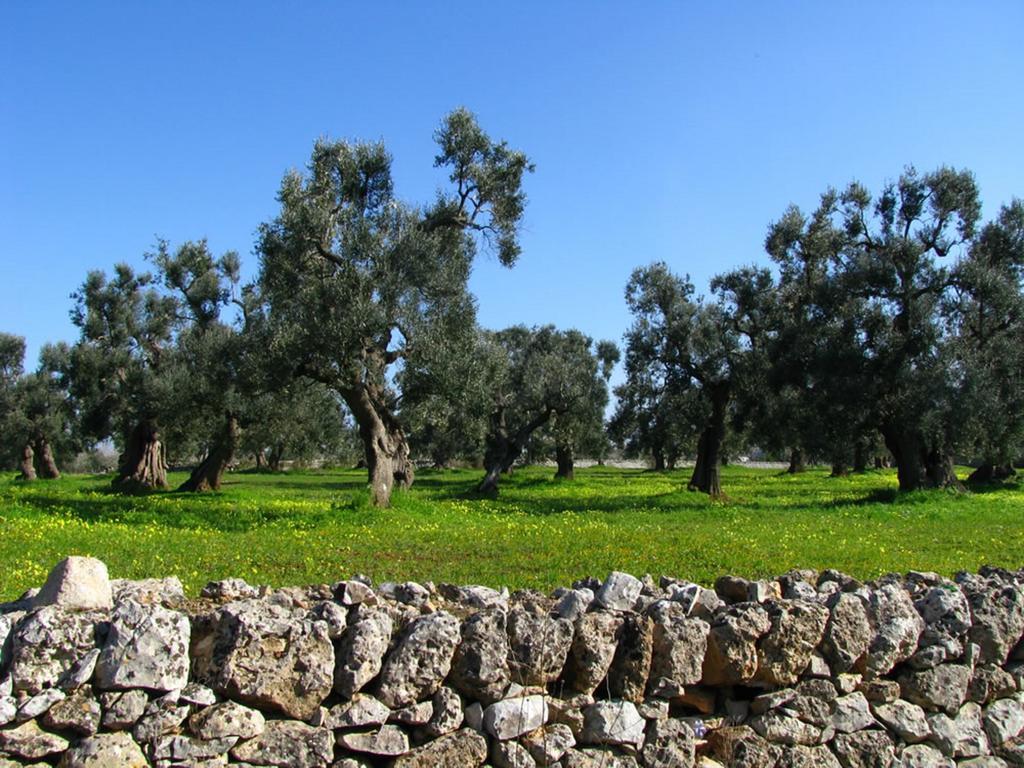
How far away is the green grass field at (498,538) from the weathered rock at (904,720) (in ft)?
14.3

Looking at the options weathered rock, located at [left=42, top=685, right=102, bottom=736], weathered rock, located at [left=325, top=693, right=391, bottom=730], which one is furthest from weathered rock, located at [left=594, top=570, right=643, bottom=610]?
weathered rock, located at [left=42, top=685, right=102, bottom=736]

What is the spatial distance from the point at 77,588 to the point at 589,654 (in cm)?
313

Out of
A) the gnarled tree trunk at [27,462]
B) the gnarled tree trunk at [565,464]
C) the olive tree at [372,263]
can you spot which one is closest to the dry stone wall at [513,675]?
the olive tree at [372,263]

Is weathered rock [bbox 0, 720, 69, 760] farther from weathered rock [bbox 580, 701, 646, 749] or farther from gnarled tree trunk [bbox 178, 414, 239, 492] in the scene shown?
gnarled tree trunk [bbox 178, 414, 239, 492]

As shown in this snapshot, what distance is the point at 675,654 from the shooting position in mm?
5449

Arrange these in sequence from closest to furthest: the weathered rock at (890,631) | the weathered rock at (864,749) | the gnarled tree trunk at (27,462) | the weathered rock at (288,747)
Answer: the weathered rock at (288,747) → the weathered rock at (864,749) → the weathered rock at (890,631) → the gnarled tree trunk at (27,462)

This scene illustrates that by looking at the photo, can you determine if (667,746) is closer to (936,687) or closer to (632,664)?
(632,664)

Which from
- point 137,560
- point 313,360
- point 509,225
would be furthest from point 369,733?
point 509,225

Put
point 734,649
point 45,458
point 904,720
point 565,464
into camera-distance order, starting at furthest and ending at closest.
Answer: point 45,458 < point 565,464 < point 904,720 < point 734,649

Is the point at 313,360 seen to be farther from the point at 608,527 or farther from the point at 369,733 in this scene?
the point at 369,733

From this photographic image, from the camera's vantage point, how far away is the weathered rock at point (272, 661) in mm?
4633

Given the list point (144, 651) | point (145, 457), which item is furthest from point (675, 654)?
point (145, 457)

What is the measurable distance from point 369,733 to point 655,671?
6.03ft

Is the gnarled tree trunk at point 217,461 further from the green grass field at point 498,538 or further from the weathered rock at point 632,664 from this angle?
the weathered rock at point 632,664
